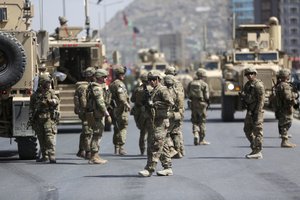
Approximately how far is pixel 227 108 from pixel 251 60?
1.93 m

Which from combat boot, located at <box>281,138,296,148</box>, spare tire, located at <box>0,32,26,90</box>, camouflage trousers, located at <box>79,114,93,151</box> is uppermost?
spare tire, located at <box>0,32,26,90</box>

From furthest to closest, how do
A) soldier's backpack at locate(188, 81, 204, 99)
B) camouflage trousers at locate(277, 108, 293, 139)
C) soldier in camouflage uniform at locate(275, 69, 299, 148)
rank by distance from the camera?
soldier's backpack at locate(188, 81, 204, 99)
camouflage trousers at locate(277, 108, 293, 139)
soldier in camouflage uniform at locate(275, 69, 299, 148)

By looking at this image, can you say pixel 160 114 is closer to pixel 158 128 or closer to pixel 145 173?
pixel 158 128

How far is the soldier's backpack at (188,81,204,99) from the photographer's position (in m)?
23.5

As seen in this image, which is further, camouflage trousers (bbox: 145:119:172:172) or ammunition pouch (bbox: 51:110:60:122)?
ammunition pouch (bbox: 51:110:60:122)

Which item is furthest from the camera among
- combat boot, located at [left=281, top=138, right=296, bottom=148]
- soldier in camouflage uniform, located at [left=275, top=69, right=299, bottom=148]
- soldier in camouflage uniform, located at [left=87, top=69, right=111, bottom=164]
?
combat boot, located at [left=281, top=138, right=296, bottom=148]

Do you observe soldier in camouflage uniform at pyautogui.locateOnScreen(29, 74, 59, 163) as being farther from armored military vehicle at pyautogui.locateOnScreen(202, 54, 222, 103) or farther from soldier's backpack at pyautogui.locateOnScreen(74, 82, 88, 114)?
armored military vehicle at pyautogui.locateOnScreen(202, 54, 222, 103)

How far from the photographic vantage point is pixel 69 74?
97.2 ft

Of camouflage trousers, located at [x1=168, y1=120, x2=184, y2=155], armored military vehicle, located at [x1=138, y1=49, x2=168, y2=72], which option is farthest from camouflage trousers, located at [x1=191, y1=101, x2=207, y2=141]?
armored military vehicle, located at [x1=138, y1=49, x2=168, y2=72]

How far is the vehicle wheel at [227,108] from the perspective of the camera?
3316 cm

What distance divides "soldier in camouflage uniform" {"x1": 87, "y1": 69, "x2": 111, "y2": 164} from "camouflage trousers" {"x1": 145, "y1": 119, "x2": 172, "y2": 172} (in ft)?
8.05

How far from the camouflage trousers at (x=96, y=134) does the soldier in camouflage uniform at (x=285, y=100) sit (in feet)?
15.4

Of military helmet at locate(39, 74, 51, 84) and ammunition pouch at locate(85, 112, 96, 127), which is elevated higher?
military helmet at locate(39, 74, 51, 84)

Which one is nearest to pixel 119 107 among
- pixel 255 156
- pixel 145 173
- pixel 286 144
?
pixel 255 156
